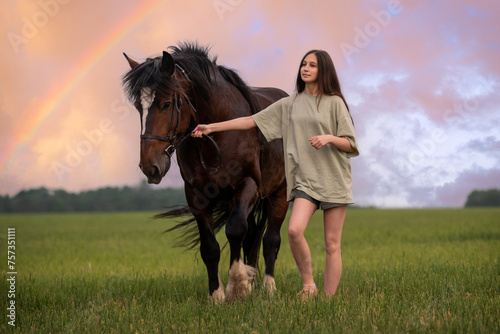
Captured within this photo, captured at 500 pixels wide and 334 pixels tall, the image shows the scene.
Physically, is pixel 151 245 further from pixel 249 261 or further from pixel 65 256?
pixel 249 261

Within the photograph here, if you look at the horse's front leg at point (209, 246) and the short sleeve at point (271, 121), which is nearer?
the short sleeve at point (271, 121)

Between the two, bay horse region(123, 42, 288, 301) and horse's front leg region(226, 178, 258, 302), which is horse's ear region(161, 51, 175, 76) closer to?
bay horse region(123, 42, 288, 301)

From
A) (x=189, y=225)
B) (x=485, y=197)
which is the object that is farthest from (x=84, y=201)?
(x=189, y=225)

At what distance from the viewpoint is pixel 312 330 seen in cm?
339

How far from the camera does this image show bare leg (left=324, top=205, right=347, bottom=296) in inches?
165

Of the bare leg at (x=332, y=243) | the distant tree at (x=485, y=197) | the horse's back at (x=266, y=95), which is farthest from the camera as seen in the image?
the distant tree at (x=485, y=197)

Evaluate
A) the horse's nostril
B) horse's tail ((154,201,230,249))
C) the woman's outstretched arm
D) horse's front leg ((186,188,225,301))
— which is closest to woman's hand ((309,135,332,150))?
the woman's outstretched arm

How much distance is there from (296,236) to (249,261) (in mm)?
1928

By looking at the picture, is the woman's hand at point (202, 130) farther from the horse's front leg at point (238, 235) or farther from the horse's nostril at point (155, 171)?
the horse's front leg at point (238, 235)

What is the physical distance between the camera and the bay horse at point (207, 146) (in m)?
4.24

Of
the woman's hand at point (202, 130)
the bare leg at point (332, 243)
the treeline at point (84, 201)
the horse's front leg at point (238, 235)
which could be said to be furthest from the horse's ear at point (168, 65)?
the treeline at point (84, 201)

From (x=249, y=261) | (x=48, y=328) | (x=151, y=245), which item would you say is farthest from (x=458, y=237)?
(x=48, y=328)

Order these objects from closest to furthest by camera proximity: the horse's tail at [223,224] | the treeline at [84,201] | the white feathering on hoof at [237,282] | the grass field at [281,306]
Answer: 1. the grass field at [281,306]
2. the white feathering on hoof at [237,282]
3. the horse's tail at [223,224]
4. the treeline at [84,201]

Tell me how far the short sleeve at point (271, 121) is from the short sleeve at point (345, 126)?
1.73 feet
